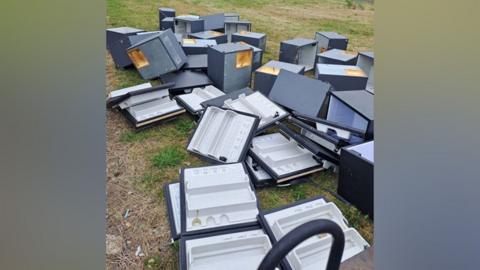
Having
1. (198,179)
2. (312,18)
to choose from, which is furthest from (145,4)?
(198,179)

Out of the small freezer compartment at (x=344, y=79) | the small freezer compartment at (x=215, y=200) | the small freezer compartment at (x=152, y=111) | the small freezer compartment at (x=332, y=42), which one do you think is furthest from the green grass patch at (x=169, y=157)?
the small freezer compartment at (x=332, y=42)

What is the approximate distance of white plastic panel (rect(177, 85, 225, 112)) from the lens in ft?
10.0

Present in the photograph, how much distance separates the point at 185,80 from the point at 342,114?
5.52ft

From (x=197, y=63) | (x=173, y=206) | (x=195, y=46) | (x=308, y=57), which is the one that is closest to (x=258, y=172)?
(x=173, y=206)

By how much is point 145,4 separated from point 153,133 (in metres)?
6.19

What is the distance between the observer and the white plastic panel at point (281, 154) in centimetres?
232

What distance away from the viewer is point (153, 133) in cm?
287

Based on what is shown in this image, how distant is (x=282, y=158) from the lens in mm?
2389

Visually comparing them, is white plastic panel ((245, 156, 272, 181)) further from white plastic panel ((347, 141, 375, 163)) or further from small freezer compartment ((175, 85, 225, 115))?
small freezer compartment ((175, 85, 225, 115))

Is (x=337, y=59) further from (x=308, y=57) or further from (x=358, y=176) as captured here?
(x=358, y=176)
